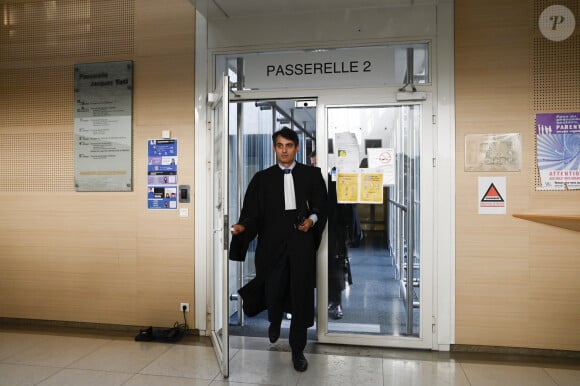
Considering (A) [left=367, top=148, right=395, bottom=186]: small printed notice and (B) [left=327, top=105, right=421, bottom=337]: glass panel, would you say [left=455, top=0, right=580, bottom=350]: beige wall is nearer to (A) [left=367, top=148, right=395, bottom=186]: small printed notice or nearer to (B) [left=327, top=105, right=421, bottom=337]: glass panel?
(B) [left=327, top=105, right=421, bottom=337]: glass panel

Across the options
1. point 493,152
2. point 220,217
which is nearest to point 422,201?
point 493,152

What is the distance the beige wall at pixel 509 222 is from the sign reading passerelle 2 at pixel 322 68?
631 millimetres

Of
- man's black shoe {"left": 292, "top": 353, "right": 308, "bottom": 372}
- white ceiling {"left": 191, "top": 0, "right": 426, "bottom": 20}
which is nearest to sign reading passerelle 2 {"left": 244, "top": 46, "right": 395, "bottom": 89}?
white ceiling {"left": 191, "top": 0, "right": 426, "bottom": 20}

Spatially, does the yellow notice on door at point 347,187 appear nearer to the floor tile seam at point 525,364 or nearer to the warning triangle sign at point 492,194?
the warning triangle sign at point 492,194

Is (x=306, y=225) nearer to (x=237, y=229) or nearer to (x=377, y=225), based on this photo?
(x=237, y=229)

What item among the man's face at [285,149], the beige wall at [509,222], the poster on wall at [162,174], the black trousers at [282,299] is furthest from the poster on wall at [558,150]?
the poster on wall at [162,174]

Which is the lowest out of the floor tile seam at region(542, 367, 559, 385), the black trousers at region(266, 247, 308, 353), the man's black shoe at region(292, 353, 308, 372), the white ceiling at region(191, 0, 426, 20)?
the floor tile seam at region(542, 367, 559, 385)

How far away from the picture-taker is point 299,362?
9.68ft

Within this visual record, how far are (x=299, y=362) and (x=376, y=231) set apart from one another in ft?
4.23

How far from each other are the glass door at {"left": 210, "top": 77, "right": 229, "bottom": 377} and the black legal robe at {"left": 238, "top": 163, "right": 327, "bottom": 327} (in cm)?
30

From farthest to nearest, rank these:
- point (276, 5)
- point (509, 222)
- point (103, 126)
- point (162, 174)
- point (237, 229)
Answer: point (103, 126) < point (162, 174) < point (276, 5) < point (509, 222) < point (237, 229)

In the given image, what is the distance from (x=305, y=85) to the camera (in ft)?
11.3

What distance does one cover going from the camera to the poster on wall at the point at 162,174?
12.0ft

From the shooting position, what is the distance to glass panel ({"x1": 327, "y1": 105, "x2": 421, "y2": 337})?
133 inches
